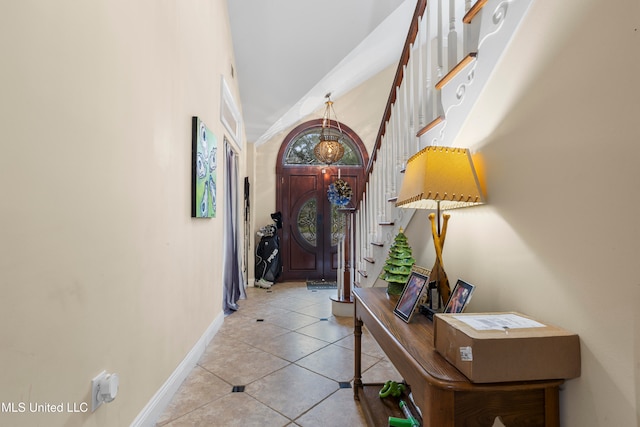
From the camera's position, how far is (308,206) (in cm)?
579

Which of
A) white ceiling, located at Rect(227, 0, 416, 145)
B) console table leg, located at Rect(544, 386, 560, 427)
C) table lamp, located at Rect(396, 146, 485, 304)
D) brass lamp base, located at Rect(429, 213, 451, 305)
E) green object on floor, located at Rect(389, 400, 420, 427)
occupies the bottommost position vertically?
green object on floor, located at Rect(389, 400, 420, 427)

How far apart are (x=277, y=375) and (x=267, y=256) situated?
10.2 ft

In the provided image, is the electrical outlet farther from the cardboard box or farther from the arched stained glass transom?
the arched stained glass transom

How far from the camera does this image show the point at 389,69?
19.6 feet

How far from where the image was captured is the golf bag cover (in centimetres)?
529

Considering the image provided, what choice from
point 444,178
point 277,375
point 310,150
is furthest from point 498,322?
point 310,150

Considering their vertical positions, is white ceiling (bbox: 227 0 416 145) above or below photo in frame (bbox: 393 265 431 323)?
above

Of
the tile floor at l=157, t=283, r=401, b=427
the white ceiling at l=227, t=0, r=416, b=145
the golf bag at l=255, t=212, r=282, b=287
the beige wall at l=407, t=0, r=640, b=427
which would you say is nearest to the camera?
the beige wall at l=407, t=0, r=640, b=427

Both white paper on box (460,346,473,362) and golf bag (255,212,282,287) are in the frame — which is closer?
white paper on box (460,346,473,362)

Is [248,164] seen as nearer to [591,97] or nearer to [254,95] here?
[254,95]

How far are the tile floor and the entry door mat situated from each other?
4.95ft

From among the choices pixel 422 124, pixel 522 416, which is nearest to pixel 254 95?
pixel 422 124

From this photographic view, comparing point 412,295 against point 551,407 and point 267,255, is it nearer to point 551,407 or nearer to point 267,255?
point 551,407

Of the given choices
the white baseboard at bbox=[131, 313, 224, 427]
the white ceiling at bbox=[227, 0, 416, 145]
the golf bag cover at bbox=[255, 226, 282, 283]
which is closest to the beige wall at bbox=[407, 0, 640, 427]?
the white baseboard at bbox=[131, 313, 224, 427]
